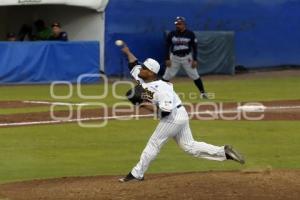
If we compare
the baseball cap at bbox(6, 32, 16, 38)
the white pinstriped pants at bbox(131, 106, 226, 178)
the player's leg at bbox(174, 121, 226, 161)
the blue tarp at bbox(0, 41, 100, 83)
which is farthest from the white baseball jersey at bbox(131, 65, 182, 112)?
the baseball cap at bbox(6, 32, 16, 38)

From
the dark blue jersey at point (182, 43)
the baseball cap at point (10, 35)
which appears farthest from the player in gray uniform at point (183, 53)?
the baseball cap at point (10, 35)

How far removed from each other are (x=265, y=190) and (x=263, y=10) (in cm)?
2370

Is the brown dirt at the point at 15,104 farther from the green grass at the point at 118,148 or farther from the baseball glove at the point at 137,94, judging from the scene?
the baseball glove at the point at 137,94

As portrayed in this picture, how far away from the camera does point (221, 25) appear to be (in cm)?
3241

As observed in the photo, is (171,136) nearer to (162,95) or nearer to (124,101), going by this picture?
(162,95)

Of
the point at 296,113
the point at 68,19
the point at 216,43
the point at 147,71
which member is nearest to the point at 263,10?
the point at 216,43

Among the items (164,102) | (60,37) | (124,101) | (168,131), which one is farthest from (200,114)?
(60,37)

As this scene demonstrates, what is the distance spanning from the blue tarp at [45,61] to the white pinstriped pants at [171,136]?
15624 millimetres

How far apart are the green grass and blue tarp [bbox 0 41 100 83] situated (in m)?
9.18

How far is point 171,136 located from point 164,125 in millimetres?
198

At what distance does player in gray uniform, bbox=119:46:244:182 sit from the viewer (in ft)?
34.1

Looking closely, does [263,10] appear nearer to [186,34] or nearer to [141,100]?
[186,34]

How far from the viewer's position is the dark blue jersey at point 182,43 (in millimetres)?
21547

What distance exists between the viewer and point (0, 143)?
14.6m
